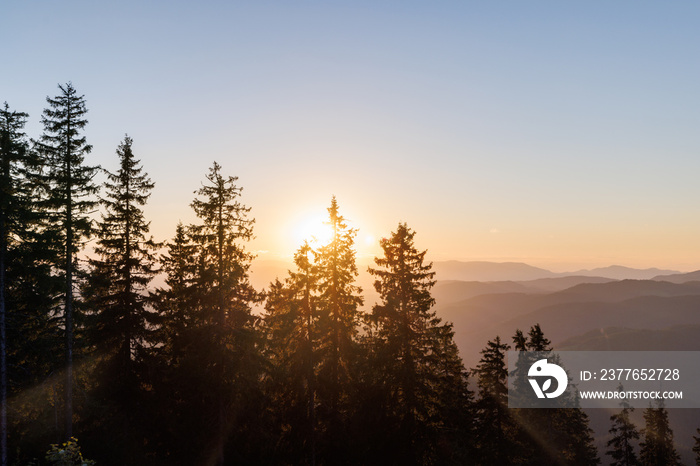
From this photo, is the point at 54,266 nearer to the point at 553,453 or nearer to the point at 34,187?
the point at 34,187

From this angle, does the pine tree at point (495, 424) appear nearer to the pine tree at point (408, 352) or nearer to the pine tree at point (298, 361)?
the pine tree at point (408, 352)

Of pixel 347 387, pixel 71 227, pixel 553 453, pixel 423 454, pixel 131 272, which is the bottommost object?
pixel 553 453

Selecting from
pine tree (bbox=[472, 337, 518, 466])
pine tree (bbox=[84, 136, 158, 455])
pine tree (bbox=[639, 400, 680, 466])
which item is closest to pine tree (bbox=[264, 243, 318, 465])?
pine tree (bbox=[84, 136, 158, 455])

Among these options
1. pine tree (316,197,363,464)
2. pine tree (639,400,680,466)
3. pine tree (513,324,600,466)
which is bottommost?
pine tree (639,400,680,466)

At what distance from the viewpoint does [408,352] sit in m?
27.4

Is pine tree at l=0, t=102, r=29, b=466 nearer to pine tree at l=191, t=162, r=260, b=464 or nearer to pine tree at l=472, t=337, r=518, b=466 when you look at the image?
Answer: pine tree at l=191, t=162, r=260, b=464

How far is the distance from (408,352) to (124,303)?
Answer: 56.7ft

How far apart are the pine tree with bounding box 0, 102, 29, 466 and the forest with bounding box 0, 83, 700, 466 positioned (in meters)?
0.71

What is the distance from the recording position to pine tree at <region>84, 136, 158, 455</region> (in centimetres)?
2606

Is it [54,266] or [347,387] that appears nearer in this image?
[54,266]

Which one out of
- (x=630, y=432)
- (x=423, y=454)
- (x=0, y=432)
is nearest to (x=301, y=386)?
(x=423, y=454)

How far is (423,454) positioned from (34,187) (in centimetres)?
2569

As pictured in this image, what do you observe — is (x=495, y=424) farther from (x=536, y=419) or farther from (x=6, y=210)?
(x=6, y=210)

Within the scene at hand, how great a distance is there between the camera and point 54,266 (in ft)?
72.9
